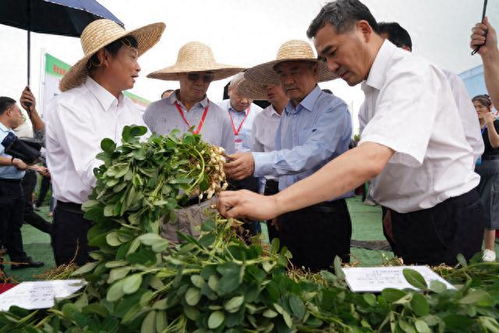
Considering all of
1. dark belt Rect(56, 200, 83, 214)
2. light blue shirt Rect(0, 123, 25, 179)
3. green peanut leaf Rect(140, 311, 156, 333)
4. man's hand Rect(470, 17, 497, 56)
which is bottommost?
light blue shirt Rect(0, 123, 25, 179)

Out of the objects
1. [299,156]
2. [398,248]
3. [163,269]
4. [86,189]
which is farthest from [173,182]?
[398,248]

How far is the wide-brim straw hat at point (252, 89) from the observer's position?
3025 millimetres

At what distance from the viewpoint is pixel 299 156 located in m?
1.93

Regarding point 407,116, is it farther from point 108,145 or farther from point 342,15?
point 108,145

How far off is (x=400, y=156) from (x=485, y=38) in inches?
41.0

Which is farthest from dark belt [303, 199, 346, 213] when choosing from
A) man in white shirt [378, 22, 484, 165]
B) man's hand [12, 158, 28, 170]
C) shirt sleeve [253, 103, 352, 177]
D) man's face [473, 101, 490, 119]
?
man's hand [12, 158, 28, 170]

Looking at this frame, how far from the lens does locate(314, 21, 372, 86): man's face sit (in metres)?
1.36

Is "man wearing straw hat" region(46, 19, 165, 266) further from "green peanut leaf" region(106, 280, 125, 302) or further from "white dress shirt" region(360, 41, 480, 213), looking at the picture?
"white dress shirt" region(360, 41, 480, 213)

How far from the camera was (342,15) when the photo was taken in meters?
1.33

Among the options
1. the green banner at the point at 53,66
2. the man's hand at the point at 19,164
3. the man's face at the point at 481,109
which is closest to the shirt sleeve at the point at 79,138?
the man's hand at the point at 19,164

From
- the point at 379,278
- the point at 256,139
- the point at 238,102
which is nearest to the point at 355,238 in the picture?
the point at 238,102

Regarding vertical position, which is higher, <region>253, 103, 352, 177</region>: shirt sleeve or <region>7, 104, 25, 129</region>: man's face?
<region>253, 103, 352, 177</region>: shirt sleeve

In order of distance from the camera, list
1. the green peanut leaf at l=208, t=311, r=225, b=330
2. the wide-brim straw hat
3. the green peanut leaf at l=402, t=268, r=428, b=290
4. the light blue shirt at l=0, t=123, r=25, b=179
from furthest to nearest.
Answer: the light blue shirt at l=0, t=123, r=25, b=179 < the wide-brim straw hat < the green peanut leaf at l=402, t=268, r=428, b=290 < the green peanut leaf at l=208, t=311, r=225, b=330

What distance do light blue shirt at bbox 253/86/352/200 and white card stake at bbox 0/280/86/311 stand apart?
0.97m
